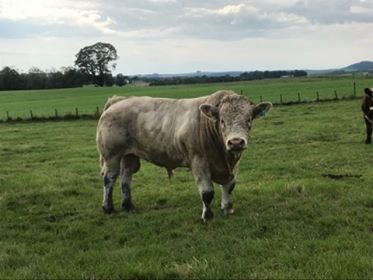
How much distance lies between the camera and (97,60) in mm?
115375

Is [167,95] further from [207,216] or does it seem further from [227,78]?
[207,216]

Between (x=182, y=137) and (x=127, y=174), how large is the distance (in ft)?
6.39

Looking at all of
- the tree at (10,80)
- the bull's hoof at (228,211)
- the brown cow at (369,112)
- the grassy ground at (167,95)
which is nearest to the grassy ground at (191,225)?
the bull's hoof at (228,211)

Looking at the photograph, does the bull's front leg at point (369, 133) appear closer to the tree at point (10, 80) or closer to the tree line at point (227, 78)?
the tree line at point (227, 78)

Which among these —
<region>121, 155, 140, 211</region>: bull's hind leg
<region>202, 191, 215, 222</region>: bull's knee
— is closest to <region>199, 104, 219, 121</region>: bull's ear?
<region>202, 191, 215, 222</region>: bull's knee

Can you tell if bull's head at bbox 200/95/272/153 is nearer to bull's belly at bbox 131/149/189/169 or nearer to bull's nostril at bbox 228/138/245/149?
bull's nostril at bbox 228/138/245/149

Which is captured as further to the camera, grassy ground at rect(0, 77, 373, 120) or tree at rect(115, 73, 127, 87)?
tree at rect(115, 73, 127, 87)

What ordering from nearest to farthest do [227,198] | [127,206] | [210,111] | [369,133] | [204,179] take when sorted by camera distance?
[210,111]
[204,179]
[227,198]
[127,206]
[369,133]

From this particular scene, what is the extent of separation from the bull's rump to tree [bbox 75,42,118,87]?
109m

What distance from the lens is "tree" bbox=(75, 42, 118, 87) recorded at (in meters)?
115

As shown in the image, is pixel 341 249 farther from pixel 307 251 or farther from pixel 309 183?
pixel 309 183

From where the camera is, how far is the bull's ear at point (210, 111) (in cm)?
765

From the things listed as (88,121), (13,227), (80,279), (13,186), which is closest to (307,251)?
(80,279)

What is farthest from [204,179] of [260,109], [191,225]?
[260,109]
